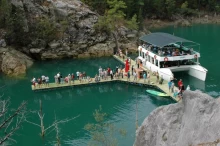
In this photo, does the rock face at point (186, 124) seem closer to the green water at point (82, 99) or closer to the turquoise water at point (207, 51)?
the green water at point (82, 99)

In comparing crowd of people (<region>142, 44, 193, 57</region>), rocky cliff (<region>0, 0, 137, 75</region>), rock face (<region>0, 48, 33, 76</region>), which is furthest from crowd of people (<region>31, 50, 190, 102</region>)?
rocky cliff (<region>0, 0, 137, 75</region>)

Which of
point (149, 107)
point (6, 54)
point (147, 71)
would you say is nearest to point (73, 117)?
point (149, 107)

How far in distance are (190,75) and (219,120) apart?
Answer: 38.1m

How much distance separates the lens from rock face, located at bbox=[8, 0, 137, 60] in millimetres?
59438

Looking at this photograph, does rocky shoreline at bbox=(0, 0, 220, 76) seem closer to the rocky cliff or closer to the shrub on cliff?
the rocky cliff

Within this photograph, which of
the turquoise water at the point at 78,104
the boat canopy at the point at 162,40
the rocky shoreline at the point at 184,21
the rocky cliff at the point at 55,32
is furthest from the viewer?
the rocky shoreline at the point at 184,21

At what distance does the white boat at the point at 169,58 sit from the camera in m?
45.8

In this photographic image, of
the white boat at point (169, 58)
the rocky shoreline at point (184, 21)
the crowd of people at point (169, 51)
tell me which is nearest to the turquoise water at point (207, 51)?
the white boat at point (169, 58)

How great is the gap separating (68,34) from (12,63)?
13.5 meters

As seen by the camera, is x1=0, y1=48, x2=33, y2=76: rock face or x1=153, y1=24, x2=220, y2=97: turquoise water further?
x1=0, y1=48, x2=33, y2=76: rock face

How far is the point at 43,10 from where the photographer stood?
61000 mm

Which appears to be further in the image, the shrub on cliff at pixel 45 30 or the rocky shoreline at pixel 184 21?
the rocky shoreline at pixel 184 21

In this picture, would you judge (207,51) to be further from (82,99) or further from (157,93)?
(82,99)

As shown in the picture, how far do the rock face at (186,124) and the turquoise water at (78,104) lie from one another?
53.7 ft
